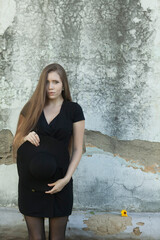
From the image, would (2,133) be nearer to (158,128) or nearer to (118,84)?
(118,84)

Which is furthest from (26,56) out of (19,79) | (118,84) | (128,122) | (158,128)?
(158,128)

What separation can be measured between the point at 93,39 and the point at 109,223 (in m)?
1.85

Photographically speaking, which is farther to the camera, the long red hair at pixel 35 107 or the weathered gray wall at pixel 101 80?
the weathered gray wall at pixel 101 80

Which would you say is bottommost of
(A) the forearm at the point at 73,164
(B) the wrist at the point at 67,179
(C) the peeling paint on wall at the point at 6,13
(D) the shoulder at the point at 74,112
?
(B) the wrist at the point at 67,179

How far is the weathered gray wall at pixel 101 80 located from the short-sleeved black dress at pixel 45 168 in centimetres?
95

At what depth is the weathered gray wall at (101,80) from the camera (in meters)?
3.63

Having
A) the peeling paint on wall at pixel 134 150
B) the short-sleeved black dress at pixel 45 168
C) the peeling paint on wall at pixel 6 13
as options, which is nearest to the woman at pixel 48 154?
the short-sleeved black dress at pixel 45 168

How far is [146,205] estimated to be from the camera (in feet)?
11.9

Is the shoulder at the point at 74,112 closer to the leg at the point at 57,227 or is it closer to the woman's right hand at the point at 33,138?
the woman's right hand at the point at 33,138

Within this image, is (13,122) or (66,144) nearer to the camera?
(66,144)

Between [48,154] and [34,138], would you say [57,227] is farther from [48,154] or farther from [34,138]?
[34,138]

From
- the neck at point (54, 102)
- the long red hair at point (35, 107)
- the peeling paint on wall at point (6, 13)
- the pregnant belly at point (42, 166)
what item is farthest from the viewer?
the peeling paint on wall at point (6, 13)

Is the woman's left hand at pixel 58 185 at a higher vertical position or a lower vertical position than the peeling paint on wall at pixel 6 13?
lower

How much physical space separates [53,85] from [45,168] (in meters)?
0.66
